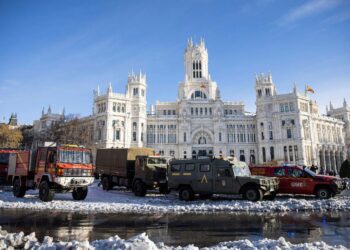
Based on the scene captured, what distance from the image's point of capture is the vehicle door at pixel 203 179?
707 inches

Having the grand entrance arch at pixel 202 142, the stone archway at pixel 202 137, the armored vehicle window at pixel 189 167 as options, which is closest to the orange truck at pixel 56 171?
the armored vehicle window at pixel 189 167

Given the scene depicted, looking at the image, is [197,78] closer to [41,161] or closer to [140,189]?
[140,189]

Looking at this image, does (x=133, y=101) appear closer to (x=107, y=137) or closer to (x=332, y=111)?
(x=107, y=137)

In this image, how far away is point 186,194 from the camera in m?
18.7

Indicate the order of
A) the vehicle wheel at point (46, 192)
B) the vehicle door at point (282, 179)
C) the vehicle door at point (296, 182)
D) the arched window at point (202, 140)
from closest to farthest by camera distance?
1. the vehicle wheel at point (46, 192)
2. the vehicle door at point (296, 182)
3. the vehicle door at point (282, 179)
4. the arched window at point (202, 140)

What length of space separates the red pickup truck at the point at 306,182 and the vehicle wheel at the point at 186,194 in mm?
6089

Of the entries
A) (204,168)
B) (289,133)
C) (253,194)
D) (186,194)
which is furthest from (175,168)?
(289,133)

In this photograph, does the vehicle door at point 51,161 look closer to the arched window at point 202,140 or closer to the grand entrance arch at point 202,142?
the grand entrance arch at point 202,142

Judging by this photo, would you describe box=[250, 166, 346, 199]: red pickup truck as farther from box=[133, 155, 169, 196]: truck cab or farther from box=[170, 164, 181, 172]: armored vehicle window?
box=[133, 155, 169, 196]: truck cab

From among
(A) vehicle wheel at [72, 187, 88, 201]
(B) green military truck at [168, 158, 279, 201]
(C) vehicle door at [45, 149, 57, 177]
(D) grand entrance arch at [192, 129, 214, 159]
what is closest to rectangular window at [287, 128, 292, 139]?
(D) grand entrance arch at [192, 129, 214, 159]

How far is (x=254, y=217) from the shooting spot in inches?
493

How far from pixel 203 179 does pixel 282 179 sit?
224 inches

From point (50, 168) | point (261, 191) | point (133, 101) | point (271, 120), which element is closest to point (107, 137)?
point (133, 101)

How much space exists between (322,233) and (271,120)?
67.8 meters
